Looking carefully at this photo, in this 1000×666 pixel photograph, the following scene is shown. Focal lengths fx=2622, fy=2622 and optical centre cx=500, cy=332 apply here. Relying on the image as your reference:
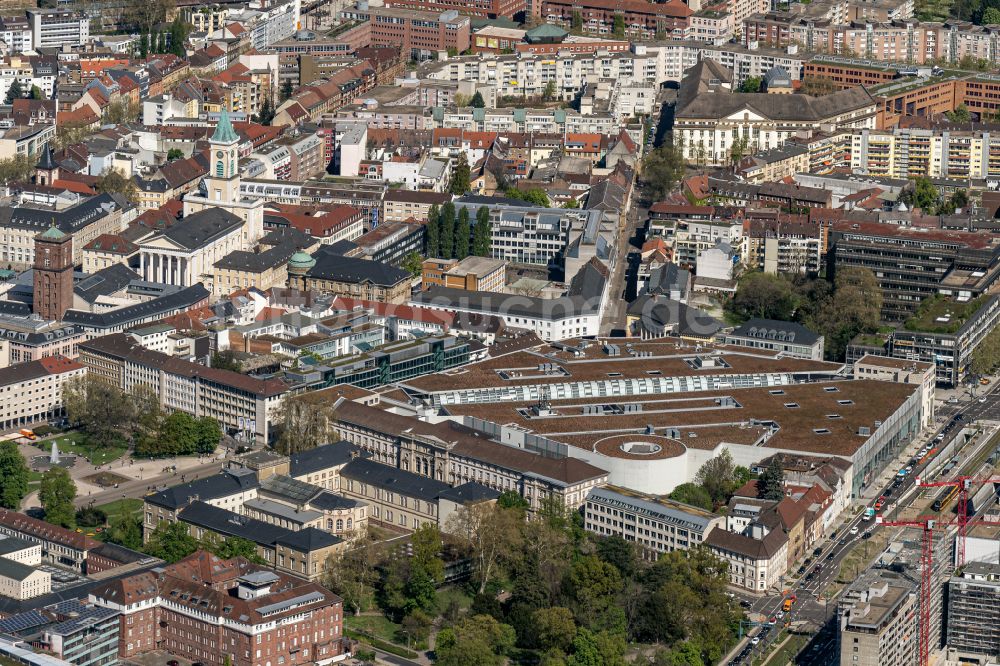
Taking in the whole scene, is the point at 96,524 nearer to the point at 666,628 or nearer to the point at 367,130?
the point at 666,628

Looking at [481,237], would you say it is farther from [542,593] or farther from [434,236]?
[542,593]

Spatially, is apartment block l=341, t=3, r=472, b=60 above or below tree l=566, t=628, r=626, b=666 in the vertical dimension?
above

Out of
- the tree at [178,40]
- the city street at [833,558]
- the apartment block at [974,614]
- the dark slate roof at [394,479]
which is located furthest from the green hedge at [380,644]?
the tree at [178,40]

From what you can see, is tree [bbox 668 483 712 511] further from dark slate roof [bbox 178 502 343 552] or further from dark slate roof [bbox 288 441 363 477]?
dark slate roof [bbox 178 502 343 552]

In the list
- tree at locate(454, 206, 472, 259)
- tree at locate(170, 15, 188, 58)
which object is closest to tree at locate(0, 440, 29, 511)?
tree at locate(454, 206, 472, 259)

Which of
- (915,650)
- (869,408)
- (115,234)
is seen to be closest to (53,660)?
(915,650)

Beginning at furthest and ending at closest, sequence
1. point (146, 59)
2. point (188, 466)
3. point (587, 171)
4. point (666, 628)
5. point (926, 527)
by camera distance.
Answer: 1. point (146, 59)
2. point (587, 171)
3. point (188, 466)
4. point (926, 527)
5. point (666, 628)
